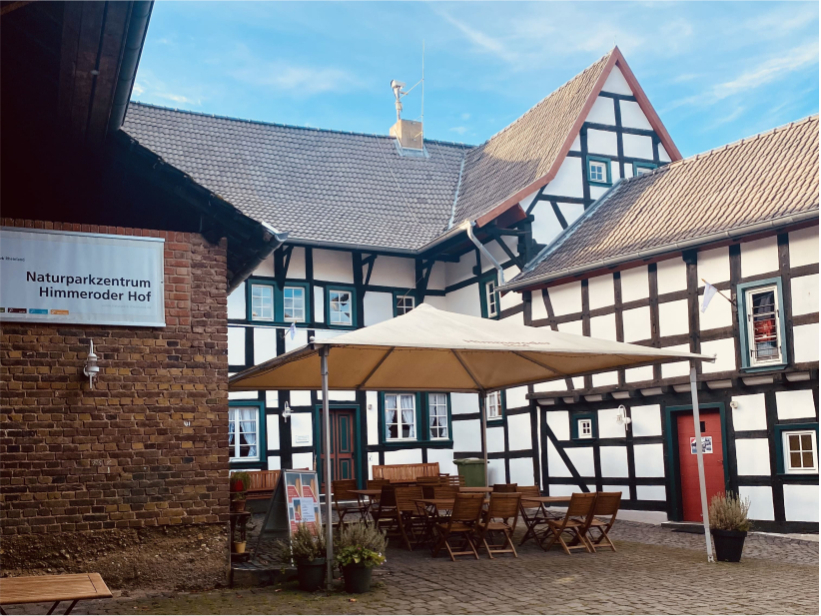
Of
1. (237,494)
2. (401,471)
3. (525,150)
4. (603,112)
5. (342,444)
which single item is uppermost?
(603,112)

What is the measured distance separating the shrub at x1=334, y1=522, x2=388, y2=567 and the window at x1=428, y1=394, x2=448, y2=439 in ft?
36.9

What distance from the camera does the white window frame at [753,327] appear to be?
1238cm

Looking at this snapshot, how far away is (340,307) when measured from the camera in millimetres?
18328

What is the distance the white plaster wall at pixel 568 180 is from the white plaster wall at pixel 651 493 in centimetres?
622

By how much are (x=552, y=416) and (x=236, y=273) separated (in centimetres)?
824

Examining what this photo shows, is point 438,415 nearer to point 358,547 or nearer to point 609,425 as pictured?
point 609,425

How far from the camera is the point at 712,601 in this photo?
692 cm

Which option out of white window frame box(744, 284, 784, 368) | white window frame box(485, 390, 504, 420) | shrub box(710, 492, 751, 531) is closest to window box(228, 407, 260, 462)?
white window frame box(485, 390, 504, 420)

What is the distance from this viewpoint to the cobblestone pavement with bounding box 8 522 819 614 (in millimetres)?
6711

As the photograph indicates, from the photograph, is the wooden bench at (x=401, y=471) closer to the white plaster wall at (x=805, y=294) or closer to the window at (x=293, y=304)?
the window at (x=293, y=304)

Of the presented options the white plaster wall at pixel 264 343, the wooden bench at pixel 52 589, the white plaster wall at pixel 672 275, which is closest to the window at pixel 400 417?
the white plaster wall at pixel 264 343

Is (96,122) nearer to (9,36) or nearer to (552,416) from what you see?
(9,36)

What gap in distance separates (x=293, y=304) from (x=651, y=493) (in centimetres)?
770

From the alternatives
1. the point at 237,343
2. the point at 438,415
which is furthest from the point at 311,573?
the point at 438,415
